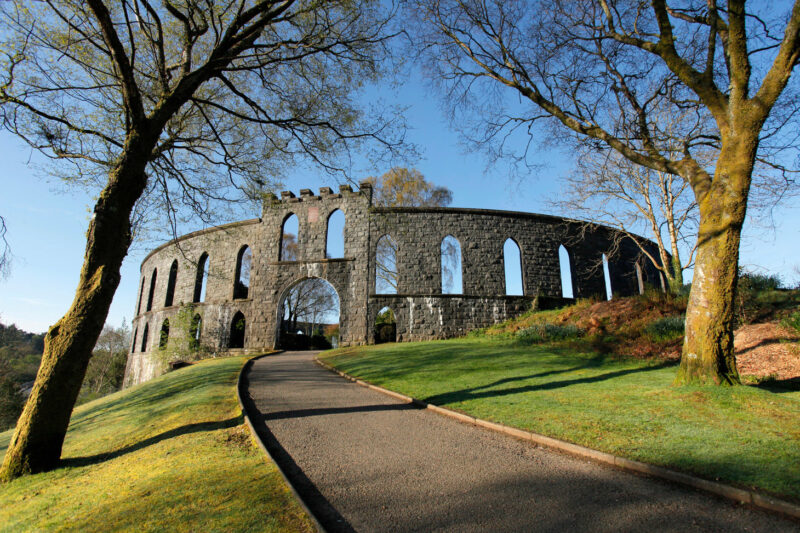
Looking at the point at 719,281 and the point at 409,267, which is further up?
the point at 409,267

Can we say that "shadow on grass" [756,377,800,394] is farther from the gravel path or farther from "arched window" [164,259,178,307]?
"arched window" [164,259,178,307]

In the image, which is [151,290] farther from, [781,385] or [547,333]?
[781,385]

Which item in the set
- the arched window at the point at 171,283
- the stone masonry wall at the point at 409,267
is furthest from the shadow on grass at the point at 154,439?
the arched window at the point at 171,283

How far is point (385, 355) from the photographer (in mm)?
12617

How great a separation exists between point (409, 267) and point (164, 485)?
51.6 ft

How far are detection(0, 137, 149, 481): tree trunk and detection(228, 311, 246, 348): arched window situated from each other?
15865 millimetres

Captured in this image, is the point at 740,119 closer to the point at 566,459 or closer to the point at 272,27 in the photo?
the point at 566,459

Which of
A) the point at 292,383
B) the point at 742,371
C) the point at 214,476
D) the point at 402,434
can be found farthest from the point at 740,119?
the point at 292,383

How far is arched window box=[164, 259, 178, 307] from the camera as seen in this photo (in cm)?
2433

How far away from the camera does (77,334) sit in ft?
16.1

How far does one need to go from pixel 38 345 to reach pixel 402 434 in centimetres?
9249

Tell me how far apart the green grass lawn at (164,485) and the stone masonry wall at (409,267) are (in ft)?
40.4

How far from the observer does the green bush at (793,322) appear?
7.97 m

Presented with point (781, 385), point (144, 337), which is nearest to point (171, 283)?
point (144, 337)
